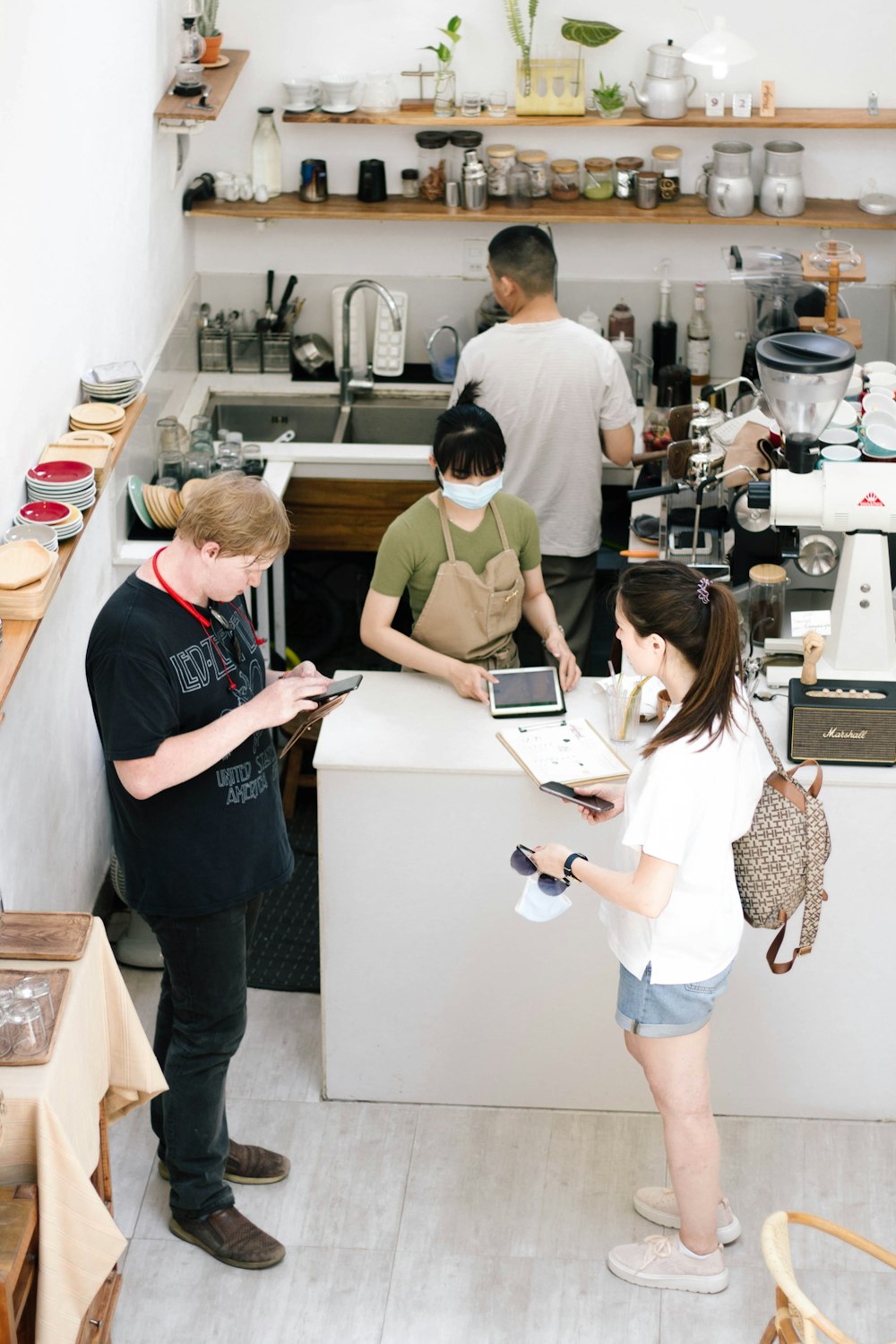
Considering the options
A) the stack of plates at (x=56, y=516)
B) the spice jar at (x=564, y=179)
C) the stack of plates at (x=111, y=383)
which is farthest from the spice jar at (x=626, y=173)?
the stack of plates at (x=56, y=516)

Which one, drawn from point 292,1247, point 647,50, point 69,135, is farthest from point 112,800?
point 647,50

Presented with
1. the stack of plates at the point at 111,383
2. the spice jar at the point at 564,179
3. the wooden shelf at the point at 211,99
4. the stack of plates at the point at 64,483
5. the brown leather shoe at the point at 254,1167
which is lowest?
the brown leather shoe at the point at 254,1167

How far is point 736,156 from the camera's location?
5.49 meters

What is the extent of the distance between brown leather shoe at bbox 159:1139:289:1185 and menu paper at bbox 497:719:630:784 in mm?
1057

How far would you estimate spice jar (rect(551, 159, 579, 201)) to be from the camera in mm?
5609

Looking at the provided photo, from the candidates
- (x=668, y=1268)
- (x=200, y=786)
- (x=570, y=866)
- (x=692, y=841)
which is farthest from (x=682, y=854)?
(x=668, y=1268)

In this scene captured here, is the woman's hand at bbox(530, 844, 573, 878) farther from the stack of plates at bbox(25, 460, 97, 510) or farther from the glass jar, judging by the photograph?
the glass jar

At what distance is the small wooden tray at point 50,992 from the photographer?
2.37 m

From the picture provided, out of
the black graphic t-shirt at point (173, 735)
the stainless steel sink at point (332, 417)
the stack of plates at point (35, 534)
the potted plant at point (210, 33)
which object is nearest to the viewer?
the black graphic t-shirt at point (173, 735)

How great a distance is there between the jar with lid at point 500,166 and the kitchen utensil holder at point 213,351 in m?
1.14

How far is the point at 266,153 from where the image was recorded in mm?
5621

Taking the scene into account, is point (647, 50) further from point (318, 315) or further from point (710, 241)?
point (318, 315)

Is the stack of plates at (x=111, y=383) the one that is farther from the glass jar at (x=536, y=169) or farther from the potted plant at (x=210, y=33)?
the glass jar at (x=536, y=169)

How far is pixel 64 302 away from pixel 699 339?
275 centimetres
